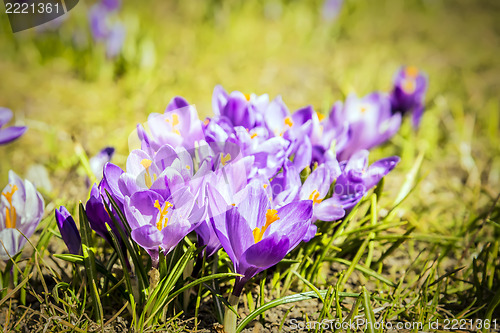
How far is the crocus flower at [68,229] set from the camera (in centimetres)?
92

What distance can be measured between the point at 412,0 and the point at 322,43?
1999mm

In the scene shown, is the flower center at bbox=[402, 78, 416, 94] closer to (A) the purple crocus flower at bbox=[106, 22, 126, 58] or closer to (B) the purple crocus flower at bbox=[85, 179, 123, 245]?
(B) the purple crocus flower at bbox=[85, 179, 123, 245]

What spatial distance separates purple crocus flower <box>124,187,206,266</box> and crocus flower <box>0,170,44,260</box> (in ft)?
1.23

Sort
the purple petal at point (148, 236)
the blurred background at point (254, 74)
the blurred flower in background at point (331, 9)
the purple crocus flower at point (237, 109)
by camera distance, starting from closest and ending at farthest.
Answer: the purple petal at point (148, 236) < the purple crocus flower at point (237, 109) < the blurred background at point (254, 74) < the blurred flower in background at point (331, 9)

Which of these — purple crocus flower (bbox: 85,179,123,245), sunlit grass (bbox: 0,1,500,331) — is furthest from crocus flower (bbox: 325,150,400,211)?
purple crocus flower (bbox: 85,179,123,245)

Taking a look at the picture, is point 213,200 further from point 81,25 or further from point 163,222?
point 81,25

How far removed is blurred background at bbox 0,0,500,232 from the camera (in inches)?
80.7

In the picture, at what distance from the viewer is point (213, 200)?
82 centimetres

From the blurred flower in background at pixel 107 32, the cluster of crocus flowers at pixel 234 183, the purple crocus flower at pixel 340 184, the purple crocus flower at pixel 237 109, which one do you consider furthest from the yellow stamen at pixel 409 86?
the blurred flower in background at pixel 107 32

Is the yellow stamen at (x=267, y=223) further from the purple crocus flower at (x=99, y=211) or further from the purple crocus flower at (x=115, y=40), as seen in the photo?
the purple crocus flower at (x=115, y=40)

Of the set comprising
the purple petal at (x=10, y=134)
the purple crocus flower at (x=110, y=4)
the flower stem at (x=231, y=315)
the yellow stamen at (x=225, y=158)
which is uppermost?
the purple crocus flower at (x=110, y=4)

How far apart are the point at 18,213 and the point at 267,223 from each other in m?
0.64

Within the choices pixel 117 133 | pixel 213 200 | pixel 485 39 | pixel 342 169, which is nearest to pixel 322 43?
pixel 485 39

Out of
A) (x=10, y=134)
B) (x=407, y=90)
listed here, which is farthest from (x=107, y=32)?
(x=407, y=90)
